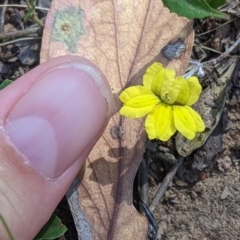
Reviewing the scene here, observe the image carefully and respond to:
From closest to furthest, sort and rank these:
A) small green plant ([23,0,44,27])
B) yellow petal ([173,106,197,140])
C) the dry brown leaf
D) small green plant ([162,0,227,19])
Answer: yellow petal ([173,106,197,140]), small green plant ([162,0,227,19]), the dry brown leaf, small green plant ([23,0,44,27])

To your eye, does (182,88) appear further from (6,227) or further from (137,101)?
(6,227)

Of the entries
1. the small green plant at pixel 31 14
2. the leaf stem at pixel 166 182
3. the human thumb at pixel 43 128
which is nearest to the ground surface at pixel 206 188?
the leaf stem at pixel 166 182

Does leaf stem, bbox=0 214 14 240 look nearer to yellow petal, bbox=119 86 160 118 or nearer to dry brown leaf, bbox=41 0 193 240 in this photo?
dry brown leaf, bbox=41 0 193 240

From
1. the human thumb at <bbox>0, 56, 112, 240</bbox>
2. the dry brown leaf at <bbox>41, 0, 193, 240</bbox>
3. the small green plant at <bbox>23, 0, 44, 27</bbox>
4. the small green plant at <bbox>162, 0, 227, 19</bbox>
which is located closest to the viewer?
the human thumb at <bbox>0, 56, 112, 240</bbox>

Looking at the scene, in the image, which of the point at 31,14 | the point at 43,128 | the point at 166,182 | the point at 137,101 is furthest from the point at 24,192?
the point at 31,14

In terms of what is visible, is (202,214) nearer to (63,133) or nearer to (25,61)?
(63,133)

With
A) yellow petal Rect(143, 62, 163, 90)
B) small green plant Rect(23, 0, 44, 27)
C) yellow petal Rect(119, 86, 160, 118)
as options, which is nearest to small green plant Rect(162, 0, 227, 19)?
yellow petal Rect(143, 62, 163, 90)

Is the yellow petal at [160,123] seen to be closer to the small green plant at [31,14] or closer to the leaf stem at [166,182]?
the leaf stem at [166,182]
